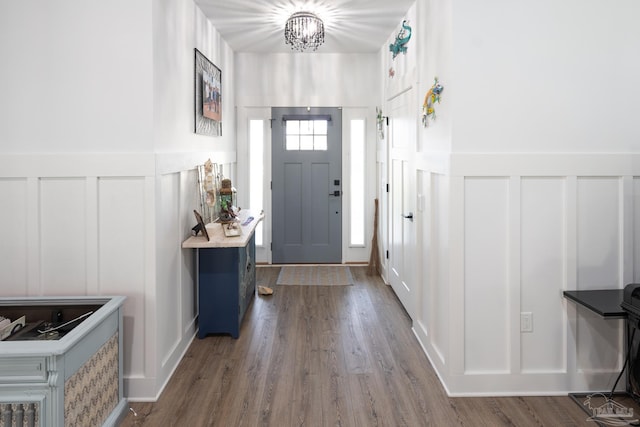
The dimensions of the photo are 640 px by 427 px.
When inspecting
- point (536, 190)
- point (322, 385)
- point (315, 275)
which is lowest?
point (322, 385)

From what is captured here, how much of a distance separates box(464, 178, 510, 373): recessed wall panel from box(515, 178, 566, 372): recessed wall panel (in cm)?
11

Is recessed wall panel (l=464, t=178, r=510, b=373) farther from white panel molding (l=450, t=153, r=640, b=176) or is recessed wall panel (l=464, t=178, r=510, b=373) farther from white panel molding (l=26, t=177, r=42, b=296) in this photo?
white panel molding (l=26, t=177, r=42, b=296)

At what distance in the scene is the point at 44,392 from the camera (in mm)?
2107

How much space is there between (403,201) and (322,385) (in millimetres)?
2075

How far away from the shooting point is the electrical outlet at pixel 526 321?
118 inches

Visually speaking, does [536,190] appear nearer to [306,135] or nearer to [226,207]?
[226,207]

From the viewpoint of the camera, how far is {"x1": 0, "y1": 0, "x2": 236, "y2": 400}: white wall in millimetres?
2869

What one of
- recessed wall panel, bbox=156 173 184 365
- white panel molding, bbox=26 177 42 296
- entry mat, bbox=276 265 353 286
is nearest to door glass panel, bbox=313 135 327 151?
entry mat, bbox=276 265 353 286

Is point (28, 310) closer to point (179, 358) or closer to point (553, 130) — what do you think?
point (179, 358)

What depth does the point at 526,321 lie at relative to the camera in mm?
3010

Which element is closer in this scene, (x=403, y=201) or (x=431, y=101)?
(x=431, y=101)

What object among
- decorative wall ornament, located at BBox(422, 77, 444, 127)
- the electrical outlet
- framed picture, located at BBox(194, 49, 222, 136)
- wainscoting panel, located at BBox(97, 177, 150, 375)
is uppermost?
framed picture, located at BBox(194, 49, 222, 136)

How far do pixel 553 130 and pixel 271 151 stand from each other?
13.5 feet

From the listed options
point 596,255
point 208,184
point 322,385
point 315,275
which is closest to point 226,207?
point 208,184
